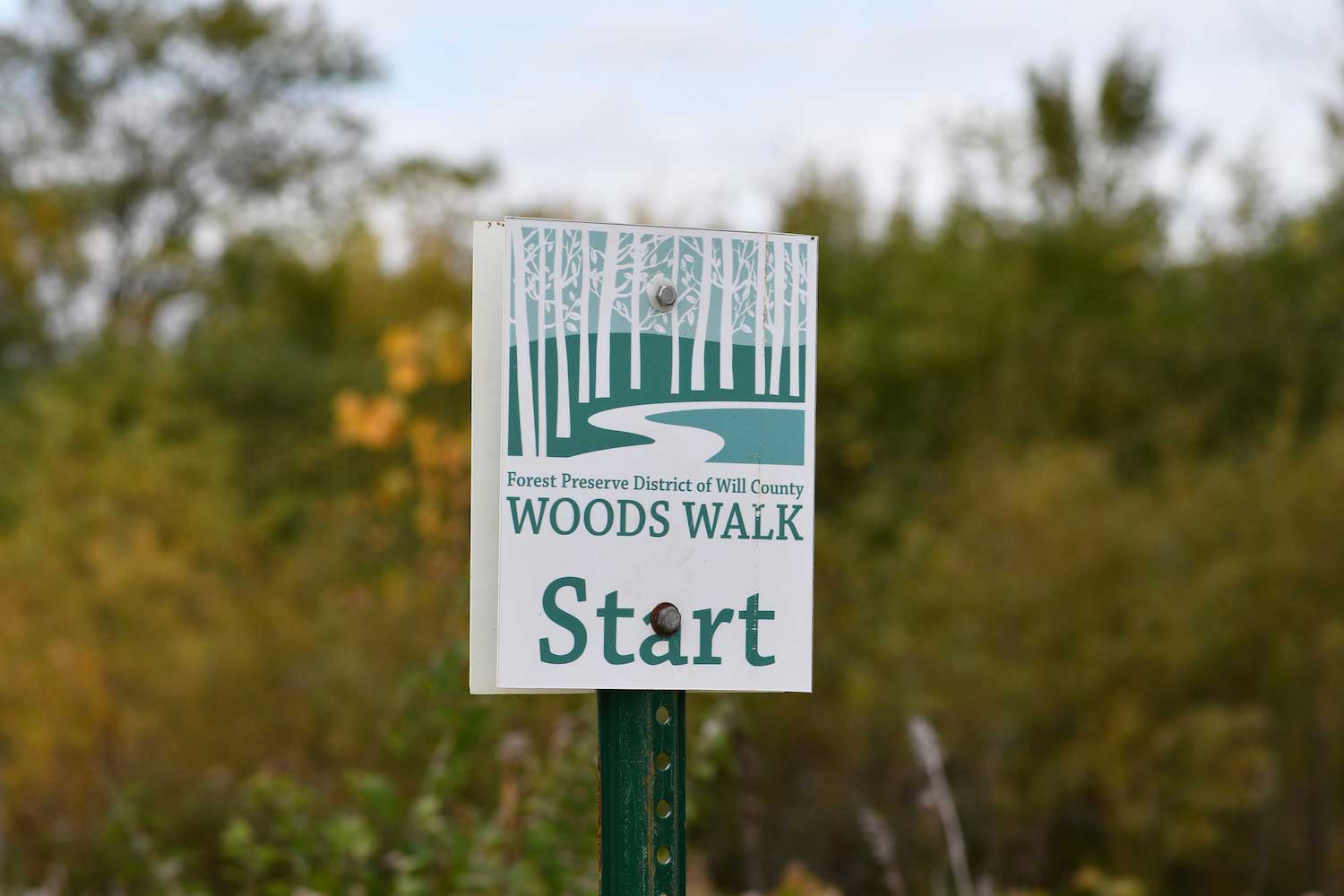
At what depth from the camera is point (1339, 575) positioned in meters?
6.39

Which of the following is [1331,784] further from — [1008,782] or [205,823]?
[205,823]

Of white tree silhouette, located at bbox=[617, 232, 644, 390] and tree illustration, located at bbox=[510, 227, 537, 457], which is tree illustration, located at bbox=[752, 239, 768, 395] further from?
tree illustration, located at bbox=[510, 227, 537, 457]

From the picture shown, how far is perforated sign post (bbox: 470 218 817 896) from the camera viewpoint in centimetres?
158

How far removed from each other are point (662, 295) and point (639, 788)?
52 cm

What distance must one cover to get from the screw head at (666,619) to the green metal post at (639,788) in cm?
7

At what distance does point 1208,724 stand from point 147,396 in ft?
24.1

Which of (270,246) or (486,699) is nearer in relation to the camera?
(486,699)

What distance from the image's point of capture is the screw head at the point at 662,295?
1633 mm

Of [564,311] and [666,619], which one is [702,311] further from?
[666,619]

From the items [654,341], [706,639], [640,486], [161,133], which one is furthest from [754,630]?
[161,133]

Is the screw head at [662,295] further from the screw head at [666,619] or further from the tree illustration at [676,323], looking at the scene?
the screw head at [666,619]

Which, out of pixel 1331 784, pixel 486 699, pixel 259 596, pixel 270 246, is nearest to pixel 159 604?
pixel 259 596

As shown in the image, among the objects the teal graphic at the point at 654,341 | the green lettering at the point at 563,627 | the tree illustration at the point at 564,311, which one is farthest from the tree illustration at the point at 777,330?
the green lettering at the point at 563,627

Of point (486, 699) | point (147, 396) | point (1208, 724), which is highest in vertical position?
point (147, 396)
